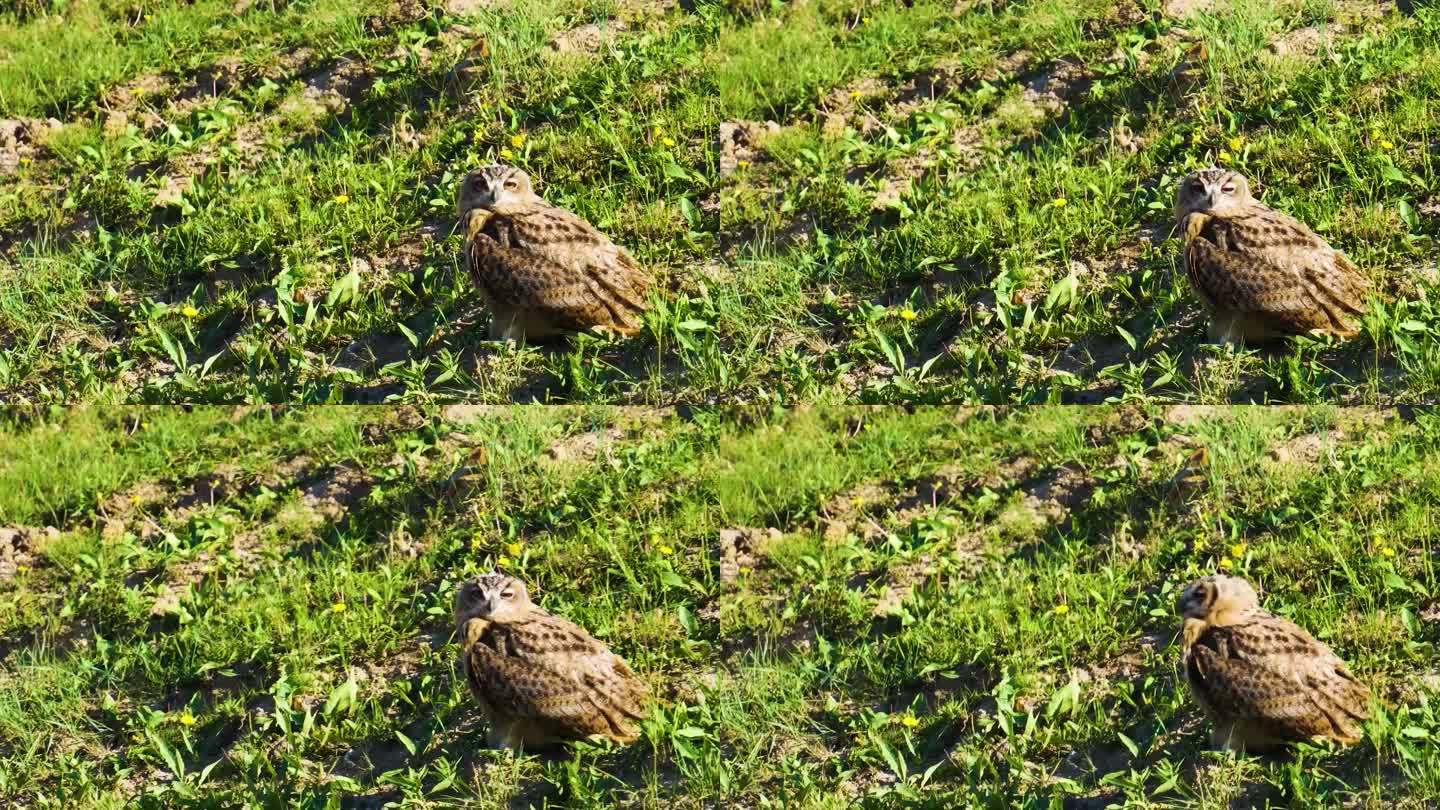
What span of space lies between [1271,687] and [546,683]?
3.54 meters

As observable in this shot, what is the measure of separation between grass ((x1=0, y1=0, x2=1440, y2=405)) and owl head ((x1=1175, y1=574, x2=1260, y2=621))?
1.17 metres

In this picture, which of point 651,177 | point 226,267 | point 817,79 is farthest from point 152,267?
point 817,79

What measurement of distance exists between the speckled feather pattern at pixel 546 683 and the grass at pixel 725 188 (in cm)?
151

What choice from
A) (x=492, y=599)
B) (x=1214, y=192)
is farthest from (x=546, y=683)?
(x=1214, y=192)

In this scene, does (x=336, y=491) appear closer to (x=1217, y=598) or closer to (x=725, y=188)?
(x=725, y=188)

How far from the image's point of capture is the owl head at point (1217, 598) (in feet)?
34.2

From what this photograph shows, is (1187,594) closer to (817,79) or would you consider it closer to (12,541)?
(817,79)

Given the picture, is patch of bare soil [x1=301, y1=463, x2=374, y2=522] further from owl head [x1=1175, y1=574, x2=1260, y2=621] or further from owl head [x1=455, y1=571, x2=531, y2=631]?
owl head [x1=1175, y1=574, x2=1260, y2=621]

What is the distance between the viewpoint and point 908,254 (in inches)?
466

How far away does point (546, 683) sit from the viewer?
1042cm

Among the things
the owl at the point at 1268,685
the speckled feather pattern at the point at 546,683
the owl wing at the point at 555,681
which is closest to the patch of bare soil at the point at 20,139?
the speckled feather pattern at the point at 546,683

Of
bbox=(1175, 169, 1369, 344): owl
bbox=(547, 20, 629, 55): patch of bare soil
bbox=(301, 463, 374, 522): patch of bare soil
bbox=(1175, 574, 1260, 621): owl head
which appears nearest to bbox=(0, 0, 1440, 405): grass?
bbox=(547, 20, 629, 55): patch of bare soil

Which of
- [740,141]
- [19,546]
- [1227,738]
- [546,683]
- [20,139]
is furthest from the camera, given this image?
[20,139]

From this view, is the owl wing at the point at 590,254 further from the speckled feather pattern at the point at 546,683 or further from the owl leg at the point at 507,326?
the speckled feather pattern at the point at 546,683
